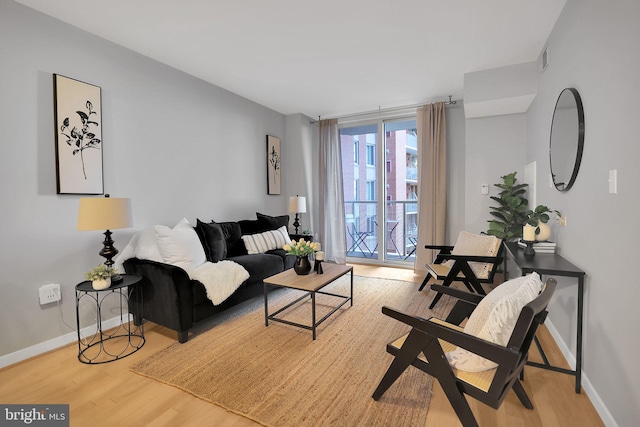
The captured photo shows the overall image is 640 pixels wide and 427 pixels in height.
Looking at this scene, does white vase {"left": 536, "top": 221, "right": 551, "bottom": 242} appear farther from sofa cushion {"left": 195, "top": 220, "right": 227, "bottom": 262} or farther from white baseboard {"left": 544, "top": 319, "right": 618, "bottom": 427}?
sofa cushion {"left": 195, "top": 220, "right": 227, "bottom": 262}

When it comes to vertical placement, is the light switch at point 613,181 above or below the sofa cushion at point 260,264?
above

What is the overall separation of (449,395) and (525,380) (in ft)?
3.03

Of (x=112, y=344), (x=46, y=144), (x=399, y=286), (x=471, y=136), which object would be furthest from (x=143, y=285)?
(x=471, y=136)

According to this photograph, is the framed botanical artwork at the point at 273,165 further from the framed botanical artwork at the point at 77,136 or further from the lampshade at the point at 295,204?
the framed botanical artwork at the point at 77,136

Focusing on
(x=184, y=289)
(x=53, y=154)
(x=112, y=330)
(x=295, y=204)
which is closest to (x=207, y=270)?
(x=184, y=289)

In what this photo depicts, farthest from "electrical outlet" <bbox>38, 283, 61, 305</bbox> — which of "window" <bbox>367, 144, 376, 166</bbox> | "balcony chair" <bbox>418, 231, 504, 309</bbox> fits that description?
"window" <bbox>367, 144, 376, 166</bbox>

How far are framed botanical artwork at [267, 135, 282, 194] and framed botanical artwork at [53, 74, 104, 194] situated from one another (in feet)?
8.12

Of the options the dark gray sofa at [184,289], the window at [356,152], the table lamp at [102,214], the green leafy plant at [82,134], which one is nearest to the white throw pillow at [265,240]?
the dark gray sofa at [184,289]

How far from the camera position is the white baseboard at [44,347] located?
224 cm

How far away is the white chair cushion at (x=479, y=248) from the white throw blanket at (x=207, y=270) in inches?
96.1

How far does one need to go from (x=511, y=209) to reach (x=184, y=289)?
3.70 meters

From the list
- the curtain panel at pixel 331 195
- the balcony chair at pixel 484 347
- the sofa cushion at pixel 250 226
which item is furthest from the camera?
the curtain panel at pixel 331 195

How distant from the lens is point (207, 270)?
9.26 ft

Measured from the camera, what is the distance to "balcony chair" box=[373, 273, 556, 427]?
50.3 inches
